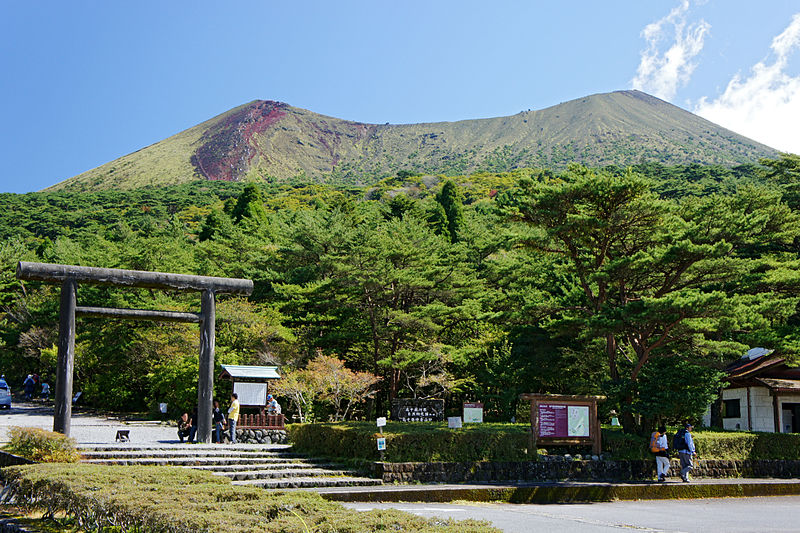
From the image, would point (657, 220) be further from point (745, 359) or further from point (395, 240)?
point (395, 240)

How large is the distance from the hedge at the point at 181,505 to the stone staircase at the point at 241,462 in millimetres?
4153

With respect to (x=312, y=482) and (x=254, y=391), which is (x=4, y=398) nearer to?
(x=254, y=391)

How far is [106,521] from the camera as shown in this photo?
720 centimetres

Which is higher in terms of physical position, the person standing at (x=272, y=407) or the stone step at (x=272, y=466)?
the person standing at (x=272, y=407)

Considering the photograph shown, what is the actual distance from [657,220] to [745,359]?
8551 mm

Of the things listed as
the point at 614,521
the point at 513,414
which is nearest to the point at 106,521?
the point at 614,521

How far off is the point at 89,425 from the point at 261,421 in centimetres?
866

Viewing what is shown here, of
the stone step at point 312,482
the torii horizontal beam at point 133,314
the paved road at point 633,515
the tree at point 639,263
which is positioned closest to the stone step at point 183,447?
the stone step at point 312,482

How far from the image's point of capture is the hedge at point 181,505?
5566mm

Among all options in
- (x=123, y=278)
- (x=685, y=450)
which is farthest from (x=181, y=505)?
(x=685, y=450)

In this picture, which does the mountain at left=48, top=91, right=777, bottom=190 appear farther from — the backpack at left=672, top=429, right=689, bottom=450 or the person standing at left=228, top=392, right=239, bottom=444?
the backpack at left=672, top=429, right=689, bottom=450

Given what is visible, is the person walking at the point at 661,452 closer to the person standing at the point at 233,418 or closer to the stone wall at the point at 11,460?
the person standing at the point at 233,418

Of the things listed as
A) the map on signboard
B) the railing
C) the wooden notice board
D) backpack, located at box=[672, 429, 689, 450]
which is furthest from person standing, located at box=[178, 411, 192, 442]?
backpack, located at box=[672, 429, 689, 450]

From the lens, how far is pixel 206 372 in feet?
56.7
